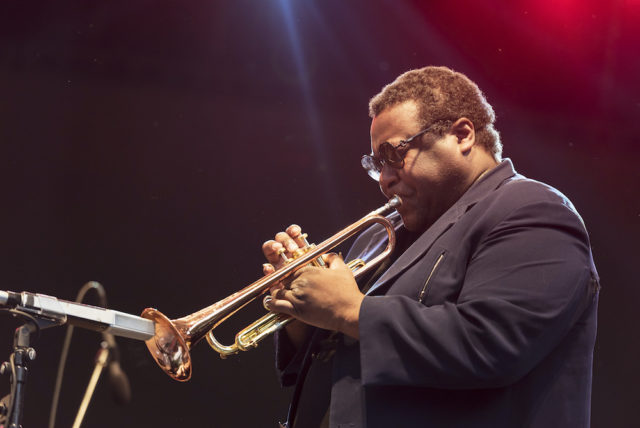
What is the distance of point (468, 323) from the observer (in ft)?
6.25

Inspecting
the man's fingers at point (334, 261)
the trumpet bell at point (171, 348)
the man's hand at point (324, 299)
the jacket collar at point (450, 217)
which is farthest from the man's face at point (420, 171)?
the trumpet bell at point (171, 348)

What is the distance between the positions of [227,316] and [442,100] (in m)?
1.13

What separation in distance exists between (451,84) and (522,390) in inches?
47.6

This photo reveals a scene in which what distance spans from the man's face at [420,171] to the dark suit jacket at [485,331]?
352mm

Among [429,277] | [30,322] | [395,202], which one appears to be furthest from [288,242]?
[30,322]

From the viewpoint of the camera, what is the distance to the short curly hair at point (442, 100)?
2.60 meters

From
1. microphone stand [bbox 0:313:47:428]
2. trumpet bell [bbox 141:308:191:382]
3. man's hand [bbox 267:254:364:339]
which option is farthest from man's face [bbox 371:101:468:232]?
microphone stand [bbox 0:313:47:428]

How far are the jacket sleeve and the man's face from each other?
0.51 m

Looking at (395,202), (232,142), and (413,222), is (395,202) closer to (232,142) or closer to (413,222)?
(413,222)

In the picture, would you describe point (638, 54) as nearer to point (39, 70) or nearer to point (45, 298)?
point (39, 70)

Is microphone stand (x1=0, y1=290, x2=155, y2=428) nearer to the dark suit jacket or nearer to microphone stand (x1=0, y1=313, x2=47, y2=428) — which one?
microphone stand (x1=0, y1=313, x2=47, y2=428)

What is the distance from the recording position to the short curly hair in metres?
2.60

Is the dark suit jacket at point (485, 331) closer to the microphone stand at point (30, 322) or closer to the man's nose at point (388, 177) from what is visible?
the man's nose at point (388, 177)

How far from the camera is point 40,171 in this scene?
138 inches
